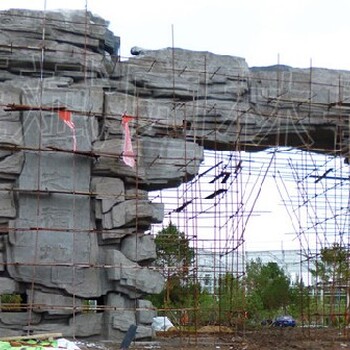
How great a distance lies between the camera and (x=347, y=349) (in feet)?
38.9

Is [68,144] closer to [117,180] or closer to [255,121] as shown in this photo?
[117,180]

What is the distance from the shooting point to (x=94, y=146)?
1215 centimetres

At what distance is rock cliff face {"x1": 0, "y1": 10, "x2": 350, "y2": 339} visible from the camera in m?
11.6

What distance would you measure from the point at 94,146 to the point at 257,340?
12.6 ft

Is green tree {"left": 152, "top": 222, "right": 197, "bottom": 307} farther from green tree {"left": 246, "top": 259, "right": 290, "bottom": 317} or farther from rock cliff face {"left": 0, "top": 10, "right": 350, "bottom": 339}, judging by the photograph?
green tree {"left": 246, "top": 259, "right": 290, "bottom": 317}

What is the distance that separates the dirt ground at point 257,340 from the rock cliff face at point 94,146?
0.65 metres

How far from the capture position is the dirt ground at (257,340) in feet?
38.7

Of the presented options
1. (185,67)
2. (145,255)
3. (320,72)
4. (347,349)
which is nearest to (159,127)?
(185,67)

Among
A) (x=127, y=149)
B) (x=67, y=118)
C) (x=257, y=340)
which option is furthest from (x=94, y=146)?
(x=257, y=340)

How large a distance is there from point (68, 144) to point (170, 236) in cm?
384

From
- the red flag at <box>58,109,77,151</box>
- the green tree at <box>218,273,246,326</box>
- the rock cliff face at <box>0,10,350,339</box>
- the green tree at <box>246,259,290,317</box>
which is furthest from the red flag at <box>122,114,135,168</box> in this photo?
the green tree at <box>246,259,290,317</box>

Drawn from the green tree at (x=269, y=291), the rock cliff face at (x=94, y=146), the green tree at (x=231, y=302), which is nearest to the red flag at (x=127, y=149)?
the rock cliff face at (x=94, y=146)

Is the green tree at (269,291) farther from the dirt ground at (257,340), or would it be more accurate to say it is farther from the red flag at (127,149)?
the red flag at (127,149)

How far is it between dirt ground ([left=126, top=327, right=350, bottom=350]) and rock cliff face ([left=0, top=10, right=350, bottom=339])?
0.65 m
